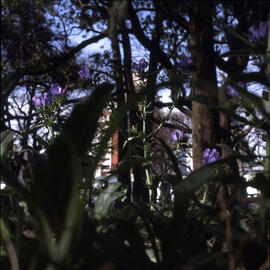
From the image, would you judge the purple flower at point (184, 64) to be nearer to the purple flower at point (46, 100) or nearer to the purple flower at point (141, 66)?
the purple flower at point (141, 66)

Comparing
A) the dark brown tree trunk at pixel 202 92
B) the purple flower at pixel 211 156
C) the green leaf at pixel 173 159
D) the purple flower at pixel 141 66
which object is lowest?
the green leaf at pixel 173 159

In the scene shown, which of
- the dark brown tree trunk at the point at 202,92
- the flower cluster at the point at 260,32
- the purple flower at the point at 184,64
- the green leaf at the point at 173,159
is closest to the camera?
the green leaf at the point at 173,159

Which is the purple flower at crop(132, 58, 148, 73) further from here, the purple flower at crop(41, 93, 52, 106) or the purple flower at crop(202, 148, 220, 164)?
the purple flower at crop(202, 148, 220, 164)

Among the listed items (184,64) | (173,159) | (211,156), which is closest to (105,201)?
(173,159)

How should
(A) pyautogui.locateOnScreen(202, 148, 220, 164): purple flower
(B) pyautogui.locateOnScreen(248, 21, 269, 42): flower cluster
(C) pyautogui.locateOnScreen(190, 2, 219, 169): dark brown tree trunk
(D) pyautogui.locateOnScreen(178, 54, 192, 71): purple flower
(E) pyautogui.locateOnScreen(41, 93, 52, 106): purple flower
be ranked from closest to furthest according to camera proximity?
(B) pyautogui.locateOnScreen(248, 21, 269, 42): flower cluster → (A) pyautogui.locateOnScreen(202, 148, 220, 164): purple flower → (E) pyautogui.locateOnScreen(41, 93, 52, 106): purple flower → (D) pyautogui.locateOnScreen(178, 54, 192, 71): purple flower → (C) pyautogui.locateOnScreen(190, 2, 219, 169): dark brown tree trunk

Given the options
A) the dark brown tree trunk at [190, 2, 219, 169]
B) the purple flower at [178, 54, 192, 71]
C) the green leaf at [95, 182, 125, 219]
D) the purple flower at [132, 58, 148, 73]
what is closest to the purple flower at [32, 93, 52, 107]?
the purple flower at [132, 58, 148, 73]

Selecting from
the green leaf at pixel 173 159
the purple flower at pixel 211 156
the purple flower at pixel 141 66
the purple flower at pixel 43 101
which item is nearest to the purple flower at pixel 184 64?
the purple flower at pixel 141 66

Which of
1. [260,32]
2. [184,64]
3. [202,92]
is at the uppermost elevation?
[202,92]

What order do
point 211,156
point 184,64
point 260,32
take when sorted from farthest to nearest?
point 184,64 < point 211,156 < point 260,32

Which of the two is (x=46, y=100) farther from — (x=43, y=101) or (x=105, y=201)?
(x=105, y=201)

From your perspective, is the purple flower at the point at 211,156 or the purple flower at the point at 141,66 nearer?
the purple flower at the point at 211,156

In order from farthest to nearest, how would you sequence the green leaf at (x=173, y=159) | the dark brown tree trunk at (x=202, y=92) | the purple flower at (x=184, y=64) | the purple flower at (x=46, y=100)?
the dark brown tree trunk at (x=202, y=92)
the purple flower at (x=184, y=64)
the purple flower at (x=46, y=100)
the green leaf at (x=173, y=159)

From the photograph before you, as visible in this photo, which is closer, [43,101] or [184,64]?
[43,101]

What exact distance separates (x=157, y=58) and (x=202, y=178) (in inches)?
222
